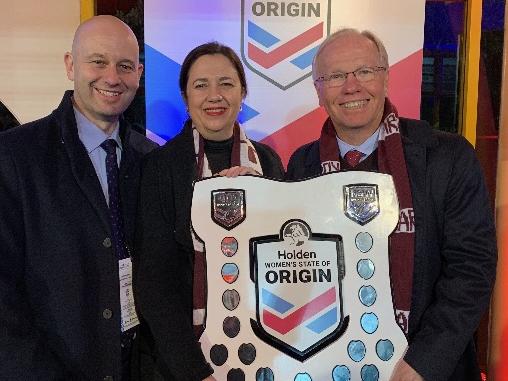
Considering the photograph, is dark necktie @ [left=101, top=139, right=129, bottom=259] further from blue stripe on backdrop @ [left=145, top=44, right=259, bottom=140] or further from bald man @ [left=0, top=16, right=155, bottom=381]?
blue stripe on backdrop @ [left=145, top=44, right=259, bottom=140]

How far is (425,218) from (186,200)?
2.40ft

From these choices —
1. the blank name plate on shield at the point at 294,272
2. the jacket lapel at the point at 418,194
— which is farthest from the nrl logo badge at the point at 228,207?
the jacket lapel at the point at 418,194

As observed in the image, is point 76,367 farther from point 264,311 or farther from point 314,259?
point 314,259

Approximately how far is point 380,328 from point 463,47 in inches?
72.7

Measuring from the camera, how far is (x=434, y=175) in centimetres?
173

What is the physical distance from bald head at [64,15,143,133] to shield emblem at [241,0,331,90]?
85cm

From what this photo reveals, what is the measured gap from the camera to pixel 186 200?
1.84 m

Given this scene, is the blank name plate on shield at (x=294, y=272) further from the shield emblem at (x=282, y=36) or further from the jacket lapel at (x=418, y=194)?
the shield emblem at (x=282, y=36)

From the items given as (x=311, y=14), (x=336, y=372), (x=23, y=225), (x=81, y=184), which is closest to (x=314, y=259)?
(x=336, y=372)

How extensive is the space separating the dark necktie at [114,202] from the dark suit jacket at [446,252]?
94cm

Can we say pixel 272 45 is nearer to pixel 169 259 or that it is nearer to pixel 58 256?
pixel 169 259

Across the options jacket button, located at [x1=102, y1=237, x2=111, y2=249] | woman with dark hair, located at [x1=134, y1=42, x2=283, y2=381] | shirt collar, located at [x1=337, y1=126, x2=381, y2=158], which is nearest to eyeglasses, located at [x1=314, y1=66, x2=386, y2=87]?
shirt collar, located at [x1=337, y1=126, x2=381, y2=158]

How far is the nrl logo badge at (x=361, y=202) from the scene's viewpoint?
1.64 m

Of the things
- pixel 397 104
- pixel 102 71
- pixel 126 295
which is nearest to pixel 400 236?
pixel 126 295
